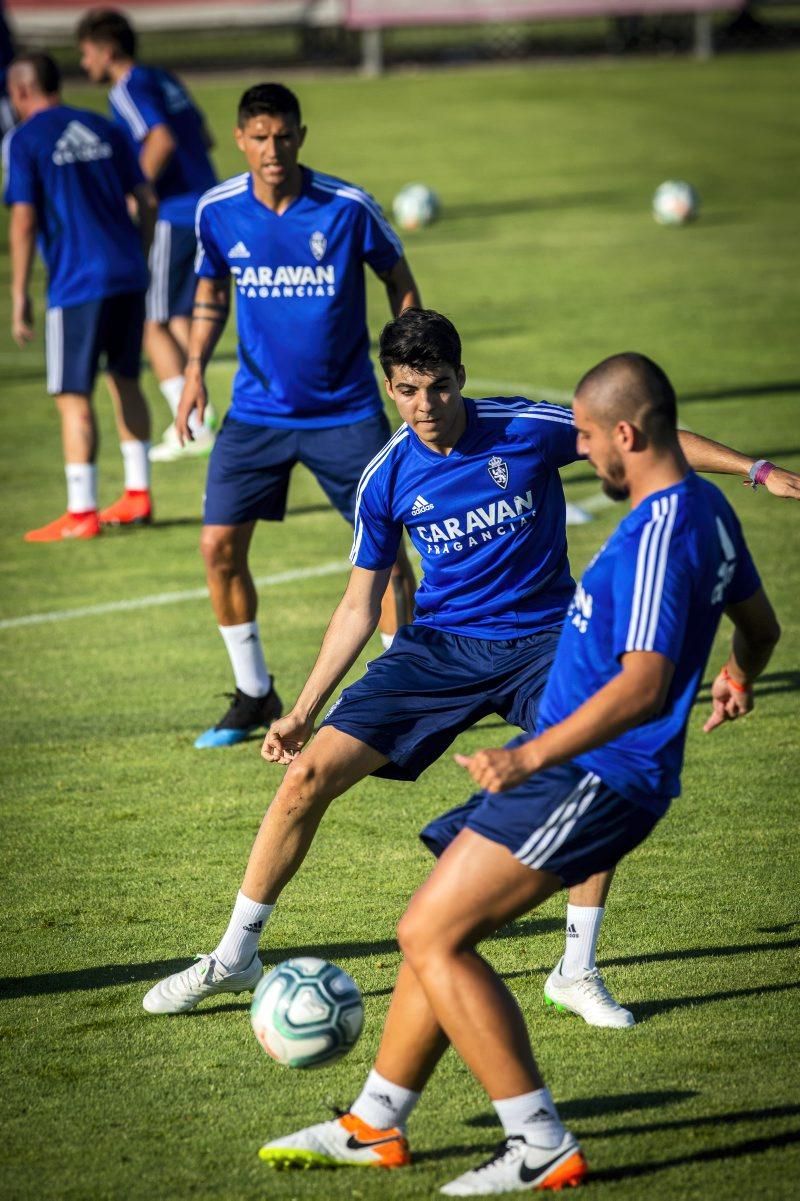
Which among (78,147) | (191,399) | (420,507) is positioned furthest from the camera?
(78,147)

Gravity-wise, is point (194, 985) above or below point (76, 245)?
below

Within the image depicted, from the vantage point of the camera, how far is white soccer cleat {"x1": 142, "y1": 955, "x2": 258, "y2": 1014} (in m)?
5.29

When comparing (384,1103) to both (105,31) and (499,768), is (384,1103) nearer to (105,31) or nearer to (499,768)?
(499,768)

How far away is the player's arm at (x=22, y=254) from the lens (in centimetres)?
1113

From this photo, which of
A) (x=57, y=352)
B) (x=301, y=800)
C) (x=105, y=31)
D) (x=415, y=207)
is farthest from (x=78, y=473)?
(x=415, y=207)

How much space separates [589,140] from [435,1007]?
91.3 feet

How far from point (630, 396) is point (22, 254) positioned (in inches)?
318

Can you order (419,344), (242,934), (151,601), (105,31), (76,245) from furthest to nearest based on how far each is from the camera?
1. (105,31)
2. (76,245)
3. (151,601)
4. (242,934)
5. (419,344)

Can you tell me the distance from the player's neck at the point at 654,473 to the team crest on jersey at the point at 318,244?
3827 millimetres

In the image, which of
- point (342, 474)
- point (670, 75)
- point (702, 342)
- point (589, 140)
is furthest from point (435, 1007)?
point (670, 75)

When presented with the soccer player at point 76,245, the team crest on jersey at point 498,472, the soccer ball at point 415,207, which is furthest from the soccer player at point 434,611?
the soccer ball at point 415,207

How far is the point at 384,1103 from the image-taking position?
4.32 meters

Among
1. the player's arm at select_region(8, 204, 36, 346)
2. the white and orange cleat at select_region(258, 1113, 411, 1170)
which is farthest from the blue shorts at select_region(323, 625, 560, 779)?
the player's arm at select_region(8, 204, 36, 346)

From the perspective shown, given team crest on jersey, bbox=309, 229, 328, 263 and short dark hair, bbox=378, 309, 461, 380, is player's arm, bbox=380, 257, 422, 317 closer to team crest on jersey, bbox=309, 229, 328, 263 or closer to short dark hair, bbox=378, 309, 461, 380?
team crest on jersey, bbox=309, 229, 328, 263
